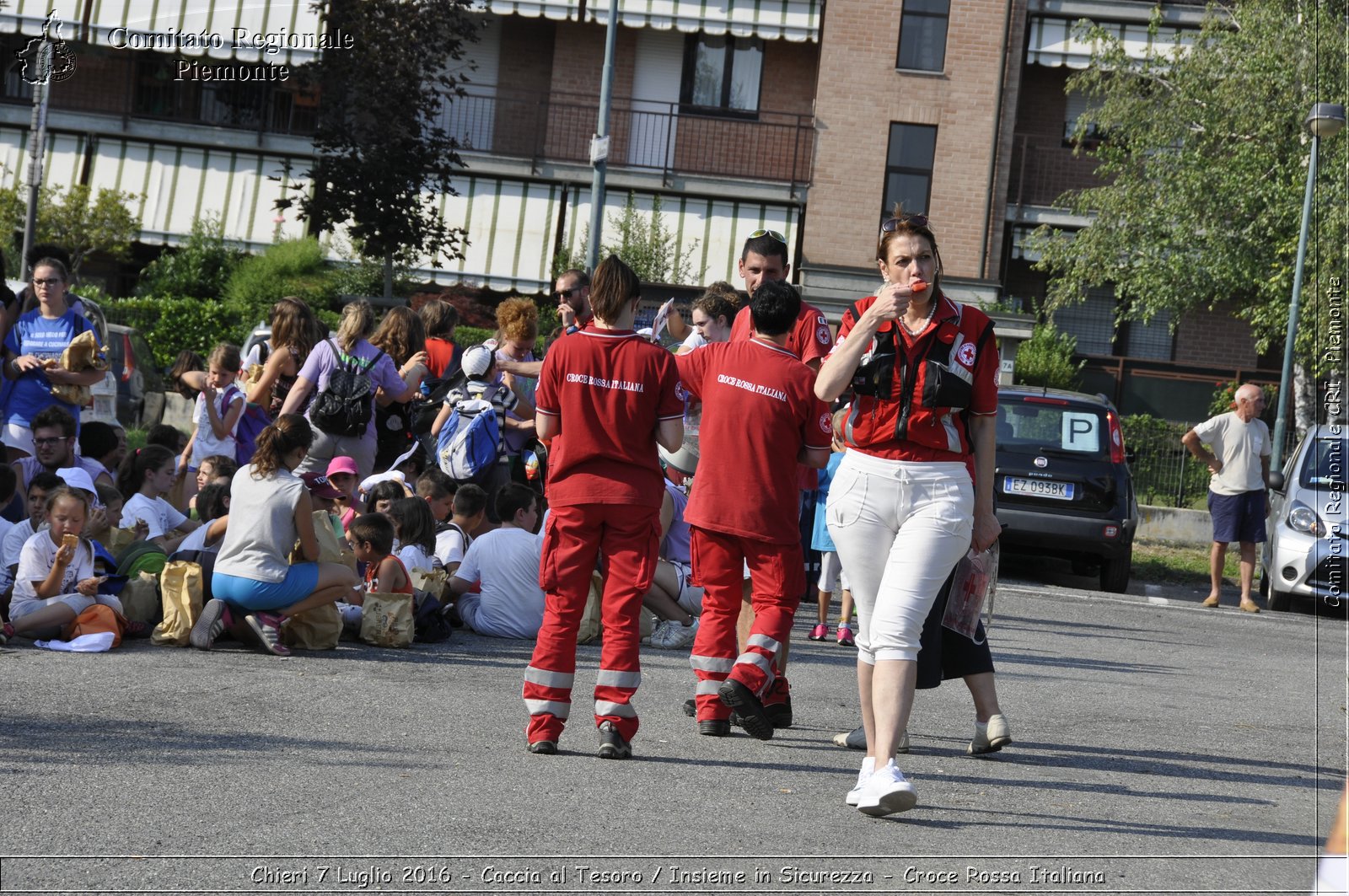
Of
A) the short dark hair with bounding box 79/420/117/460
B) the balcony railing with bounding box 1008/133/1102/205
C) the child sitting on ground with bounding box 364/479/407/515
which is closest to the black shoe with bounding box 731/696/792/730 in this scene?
the child sitting on ground with bounding box 364/479/407/515

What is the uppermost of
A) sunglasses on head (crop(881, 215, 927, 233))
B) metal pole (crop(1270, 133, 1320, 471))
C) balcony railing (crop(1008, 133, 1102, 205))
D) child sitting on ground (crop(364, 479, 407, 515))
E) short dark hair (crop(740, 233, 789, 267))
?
balcony railing (crop(1008, 133, 1102, 205))

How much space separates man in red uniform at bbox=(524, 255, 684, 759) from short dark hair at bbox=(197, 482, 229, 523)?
3.49 meters

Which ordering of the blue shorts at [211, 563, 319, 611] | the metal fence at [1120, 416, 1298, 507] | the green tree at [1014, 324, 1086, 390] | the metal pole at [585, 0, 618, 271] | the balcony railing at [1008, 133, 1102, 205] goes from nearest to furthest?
the blue shorts at [211, 563, 319, 611]
the metal pole at [585, 0, 618, 271]
the metal fence at [1120, 416, 1298, 507]
the green tree at [1014, 324, 1086, 390]
the balcony railing at [1008, 133, 1102, 205]

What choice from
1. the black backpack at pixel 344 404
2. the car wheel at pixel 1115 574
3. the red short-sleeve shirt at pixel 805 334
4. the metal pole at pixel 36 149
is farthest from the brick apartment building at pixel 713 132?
the red short-sleeve shirt at pixel 805 334

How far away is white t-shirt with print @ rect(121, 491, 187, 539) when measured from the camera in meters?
9.48

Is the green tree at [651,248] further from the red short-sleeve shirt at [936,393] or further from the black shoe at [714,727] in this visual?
the red short-sleeve shirt at [936,393]

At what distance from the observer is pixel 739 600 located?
21.8 ft

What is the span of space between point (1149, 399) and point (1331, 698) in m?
22.3

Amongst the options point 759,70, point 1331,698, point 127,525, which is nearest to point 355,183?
point 759,70

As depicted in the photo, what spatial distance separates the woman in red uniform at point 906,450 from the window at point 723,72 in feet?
88.3

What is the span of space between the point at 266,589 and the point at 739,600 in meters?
2.71

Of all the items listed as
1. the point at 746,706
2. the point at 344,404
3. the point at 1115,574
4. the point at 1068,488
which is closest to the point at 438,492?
the point at 344,404

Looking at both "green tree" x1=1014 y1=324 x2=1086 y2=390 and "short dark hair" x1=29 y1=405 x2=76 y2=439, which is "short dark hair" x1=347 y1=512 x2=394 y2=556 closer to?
"short dark hair" x1=29 y1=405 x2=76 y2=439

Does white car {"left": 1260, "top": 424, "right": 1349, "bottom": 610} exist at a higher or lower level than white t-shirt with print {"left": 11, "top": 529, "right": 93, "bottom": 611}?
higher
